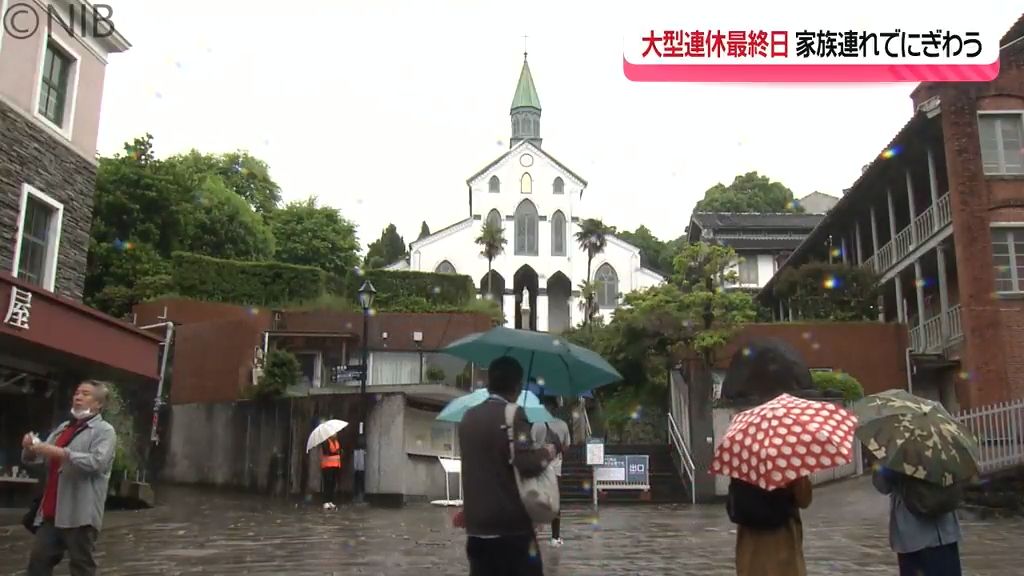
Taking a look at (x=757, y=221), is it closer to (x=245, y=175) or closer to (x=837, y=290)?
(x=837, y=290)

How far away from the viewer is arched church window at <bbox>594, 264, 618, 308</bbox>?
62656 mm

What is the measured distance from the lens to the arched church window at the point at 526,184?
65562mm

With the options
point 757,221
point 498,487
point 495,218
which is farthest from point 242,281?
point 495,218

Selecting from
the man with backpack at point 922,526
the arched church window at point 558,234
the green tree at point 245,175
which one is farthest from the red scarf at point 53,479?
the arched church window at point 558,234

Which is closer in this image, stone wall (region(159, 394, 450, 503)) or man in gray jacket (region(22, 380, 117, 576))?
man in gray jacket (region(22, 380, 117, 576))

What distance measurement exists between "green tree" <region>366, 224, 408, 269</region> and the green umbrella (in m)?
69.7

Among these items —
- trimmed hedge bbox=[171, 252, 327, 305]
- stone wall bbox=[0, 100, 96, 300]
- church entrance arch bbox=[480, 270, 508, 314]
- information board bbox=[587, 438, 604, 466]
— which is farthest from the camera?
church entrance arch bbox=[480, 270, 508, 314]

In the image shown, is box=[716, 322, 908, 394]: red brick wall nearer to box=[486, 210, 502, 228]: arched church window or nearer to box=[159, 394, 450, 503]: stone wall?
box=[159, 394, 450, 503]: stone wall

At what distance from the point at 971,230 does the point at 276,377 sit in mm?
16927

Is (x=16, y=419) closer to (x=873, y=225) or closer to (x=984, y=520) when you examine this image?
(x=984, y=520)

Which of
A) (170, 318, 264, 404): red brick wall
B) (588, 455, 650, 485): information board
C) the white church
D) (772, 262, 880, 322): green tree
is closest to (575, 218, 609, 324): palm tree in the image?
the white church

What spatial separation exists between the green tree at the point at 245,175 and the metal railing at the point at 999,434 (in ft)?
148

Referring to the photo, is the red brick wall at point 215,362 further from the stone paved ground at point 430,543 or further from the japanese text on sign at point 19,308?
the japanese text on sign at point 19,308

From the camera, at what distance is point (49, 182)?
17.3m
